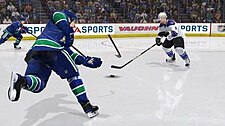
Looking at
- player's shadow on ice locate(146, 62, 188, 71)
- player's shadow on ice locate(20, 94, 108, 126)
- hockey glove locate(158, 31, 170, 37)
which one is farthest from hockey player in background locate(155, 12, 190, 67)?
player's shadow on ice locate(20, 94, 108, 126)

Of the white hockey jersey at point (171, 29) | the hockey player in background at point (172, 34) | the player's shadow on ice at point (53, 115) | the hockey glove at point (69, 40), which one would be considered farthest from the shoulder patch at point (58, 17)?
the white hockey jersey at point (171, 29)

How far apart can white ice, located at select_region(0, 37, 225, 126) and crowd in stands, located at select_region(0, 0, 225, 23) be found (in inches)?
245

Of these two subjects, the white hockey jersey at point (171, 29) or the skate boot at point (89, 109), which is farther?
the white hockey jersey at point (171, 29)

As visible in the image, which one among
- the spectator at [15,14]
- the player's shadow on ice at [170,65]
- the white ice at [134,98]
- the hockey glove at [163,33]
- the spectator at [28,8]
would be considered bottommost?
the player's shadow on ice at [170,65]

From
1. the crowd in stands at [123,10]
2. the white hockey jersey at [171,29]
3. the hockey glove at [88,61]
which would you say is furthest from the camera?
the crowd in stands at [123,10]

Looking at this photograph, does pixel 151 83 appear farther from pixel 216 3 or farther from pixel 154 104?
pixel 216 3

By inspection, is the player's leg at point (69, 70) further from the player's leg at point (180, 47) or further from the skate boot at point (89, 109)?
the player's leg at point (180, 47)

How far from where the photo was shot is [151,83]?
5.23 meters

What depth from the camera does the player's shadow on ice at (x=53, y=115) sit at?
133 inches

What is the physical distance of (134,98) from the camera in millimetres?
4332

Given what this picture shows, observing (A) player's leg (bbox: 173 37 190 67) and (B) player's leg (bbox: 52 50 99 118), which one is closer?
(B) player's leg (bbox: 52 50 99 118)

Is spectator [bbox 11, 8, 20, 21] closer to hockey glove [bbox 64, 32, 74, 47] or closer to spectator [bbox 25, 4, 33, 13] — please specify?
spectator [bbox 25, 4, 33, 13]

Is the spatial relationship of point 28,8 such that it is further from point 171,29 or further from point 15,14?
point 171,29

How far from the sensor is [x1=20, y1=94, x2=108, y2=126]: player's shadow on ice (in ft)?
11.1
